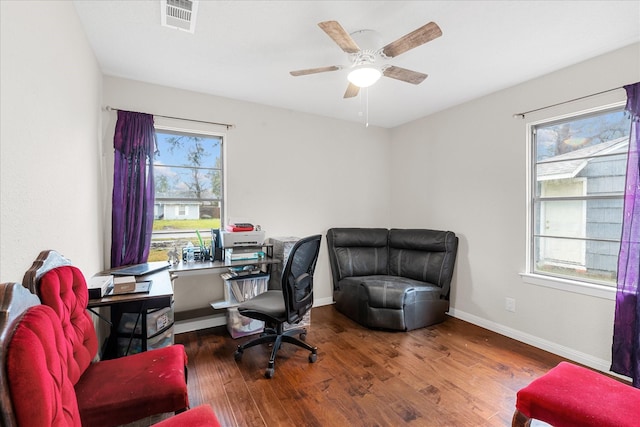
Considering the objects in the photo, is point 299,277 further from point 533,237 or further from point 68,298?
point 533,237

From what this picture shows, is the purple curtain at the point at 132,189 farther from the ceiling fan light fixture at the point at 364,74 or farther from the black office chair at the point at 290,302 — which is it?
the ceiling fan light fixture at the point at 364,74

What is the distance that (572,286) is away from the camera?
2.57 metres

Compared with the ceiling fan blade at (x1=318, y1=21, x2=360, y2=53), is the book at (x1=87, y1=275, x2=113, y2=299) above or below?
below

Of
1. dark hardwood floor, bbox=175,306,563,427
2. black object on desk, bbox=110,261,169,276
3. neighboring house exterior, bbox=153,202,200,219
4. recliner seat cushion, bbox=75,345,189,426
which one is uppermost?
neighboring house exterior, bbox=153,202,200,219

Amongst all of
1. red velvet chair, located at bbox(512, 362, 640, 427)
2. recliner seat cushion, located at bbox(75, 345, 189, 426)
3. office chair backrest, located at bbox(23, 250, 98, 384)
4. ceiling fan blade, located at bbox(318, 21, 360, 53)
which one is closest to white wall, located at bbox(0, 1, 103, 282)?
office chair backrest, located at bbox(23, 250, 98, 384)

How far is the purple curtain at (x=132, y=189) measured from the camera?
272 centimetres

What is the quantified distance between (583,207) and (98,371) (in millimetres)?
3724

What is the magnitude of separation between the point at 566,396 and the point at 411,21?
90.6 inches

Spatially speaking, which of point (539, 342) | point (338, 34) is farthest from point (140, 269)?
point (539, 342)

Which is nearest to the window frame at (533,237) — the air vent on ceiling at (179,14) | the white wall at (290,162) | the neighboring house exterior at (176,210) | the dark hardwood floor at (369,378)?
the dark hardwood floor at (369,378)

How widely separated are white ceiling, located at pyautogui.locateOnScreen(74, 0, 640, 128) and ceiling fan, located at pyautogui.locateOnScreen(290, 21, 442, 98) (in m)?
0.13

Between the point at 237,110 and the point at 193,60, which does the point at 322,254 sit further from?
the point at 193,60

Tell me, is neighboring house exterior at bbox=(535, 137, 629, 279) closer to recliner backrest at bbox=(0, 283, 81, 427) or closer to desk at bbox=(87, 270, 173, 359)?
desk at bbox=(87, 270, 173, 359)

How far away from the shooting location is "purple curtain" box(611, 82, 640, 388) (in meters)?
2.15
